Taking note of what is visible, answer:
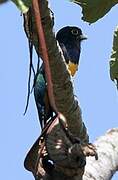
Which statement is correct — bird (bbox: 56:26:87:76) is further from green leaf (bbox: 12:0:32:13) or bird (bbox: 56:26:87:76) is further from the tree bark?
green leaf (bbox: 12:0:32:13)

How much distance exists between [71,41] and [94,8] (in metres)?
4.00

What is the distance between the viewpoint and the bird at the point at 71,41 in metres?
4.55

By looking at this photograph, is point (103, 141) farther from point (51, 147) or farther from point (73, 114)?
point (51, 147)

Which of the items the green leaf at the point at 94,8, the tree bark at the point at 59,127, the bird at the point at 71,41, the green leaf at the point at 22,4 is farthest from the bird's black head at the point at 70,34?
the green leaf at the point at 22,4

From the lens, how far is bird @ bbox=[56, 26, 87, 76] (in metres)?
4.55

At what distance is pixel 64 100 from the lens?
147cm

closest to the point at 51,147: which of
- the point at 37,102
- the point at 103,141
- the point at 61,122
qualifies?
the point at 61,122

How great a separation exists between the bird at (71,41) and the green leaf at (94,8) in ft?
10.5

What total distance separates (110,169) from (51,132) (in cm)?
69

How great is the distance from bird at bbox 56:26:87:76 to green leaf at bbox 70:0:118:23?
3194 millimetres

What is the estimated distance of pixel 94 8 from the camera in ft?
3.60

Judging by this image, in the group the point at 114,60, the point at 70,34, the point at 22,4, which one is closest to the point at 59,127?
Result: the point at 114,60

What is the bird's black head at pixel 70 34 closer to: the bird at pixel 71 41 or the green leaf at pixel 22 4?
the bird at pixel 71 41

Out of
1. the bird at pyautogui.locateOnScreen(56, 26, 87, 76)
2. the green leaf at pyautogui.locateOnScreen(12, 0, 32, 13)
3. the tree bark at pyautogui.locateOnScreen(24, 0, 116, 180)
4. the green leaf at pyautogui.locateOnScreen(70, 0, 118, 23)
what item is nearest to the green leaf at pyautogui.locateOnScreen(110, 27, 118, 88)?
the green leaf at pyautogui.locateOnScreen(70, 0, 118, 23)
